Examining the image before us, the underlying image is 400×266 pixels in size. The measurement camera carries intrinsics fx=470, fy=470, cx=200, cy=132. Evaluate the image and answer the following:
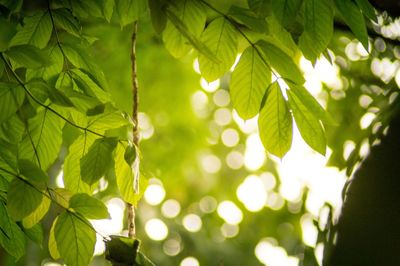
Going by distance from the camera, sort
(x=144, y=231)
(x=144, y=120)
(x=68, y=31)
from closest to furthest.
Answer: (x=68, y=31) < (x=144, y=231) < (x=144, y=120)

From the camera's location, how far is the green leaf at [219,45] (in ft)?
4.65

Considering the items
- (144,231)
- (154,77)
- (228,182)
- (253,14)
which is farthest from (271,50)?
(228,182)

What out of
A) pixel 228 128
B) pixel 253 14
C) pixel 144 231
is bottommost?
pixel 144 231

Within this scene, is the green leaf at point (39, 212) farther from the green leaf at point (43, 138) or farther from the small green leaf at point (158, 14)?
the small green leaf at point (158, 14)

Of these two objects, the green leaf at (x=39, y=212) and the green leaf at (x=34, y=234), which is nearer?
the green leaf at (x=39, y=212)

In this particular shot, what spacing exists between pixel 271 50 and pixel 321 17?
168 millimetres

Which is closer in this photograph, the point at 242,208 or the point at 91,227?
the point at 91,227

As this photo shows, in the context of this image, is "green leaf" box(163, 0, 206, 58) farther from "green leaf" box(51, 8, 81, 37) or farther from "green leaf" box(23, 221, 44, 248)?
"green leaf" box(23, 221, 44, 248)

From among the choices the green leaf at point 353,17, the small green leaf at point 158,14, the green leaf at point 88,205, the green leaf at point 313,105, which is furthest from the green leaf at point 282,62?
the green leaf at point 88,205

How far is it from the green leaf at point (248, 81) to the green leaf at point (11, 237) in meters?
0.81

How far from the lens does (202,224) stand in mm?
7590

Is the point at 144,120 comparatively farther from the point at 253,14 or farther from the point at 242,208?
the point at 253,14

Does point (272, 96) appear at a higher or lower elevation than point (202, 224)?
higher

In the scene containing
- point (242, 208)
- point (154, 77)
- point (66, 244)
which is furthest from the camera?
point (242, 208)
